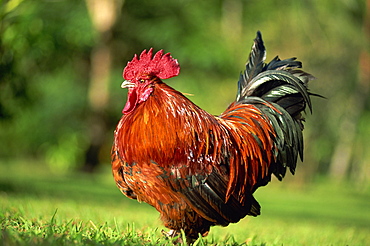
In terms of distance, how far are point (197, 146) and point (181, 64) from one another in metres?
16.2

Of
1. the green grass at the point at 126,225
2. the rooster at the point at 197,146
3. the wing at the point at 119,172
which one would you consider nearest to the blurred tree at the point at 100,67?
the green grass at the point at 126,225

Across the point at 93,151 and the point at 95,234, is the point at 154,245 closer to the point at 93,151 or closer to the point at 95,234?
the point at 95,234

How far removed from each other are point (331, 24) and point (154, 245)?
1715cm

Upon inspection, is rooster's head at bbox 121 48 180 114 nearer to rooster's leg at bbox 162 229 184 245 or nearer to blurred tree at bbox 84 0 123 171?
rooster's leg at bbox 162 229 184 245

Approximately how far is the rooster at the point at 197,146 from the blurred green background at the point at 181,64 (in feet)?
36.7

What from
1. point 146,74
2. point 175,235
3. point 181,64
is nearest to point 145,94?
point 146,74

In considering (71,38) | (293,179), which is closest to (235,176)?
(71,38)

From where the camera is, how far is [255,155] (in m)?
5.25

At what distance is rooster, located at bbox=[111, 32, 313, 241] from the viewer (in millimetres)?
4676

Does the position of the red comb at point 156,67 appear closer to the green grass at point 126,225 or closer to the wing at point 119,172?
the wing at point 119,172

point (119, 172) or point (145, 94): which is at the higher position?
point (145, 94)

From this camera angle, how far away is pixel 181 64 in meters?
20.8

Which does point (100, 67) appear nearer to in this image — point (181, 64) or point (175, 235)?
point (181, 64)

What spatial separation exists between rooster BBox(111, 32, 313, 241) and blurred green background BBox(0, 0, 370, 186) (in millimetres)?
11186
